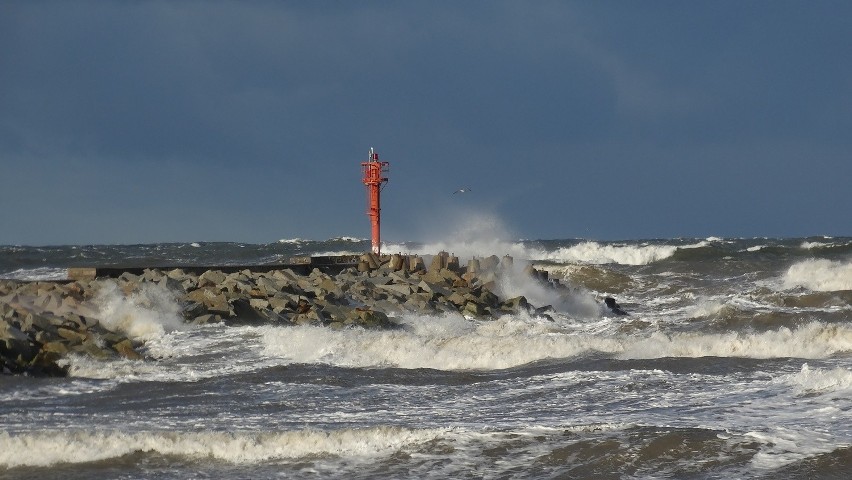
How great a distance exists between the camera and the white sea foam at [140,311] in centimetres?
1157

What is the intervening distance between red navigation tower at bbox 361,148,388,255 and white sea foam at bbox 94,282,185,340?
20.8ft

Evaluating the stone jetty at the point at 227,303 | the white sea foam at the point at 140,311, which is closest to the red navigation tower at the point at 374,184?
the stone jetty at the point at 227,303

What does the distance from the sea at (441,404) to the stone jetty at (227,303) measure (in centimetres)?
30

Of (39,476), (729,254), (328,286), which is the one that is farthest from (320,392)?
(729,254)

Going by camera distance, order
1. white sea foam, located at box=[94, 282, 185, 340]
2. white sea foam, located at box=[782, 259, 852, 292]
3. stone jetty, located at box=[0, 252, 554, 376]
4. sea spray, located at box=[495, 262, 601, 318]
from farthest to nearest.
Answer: white sea foam, located at box=[782, 259, 852, 292], sea spray, located at box=[495, 262, 601, 318], white sea foam, located at box=[94, 282, 185, 340], stone jetty, located at box=[0, 252, 554, 376]

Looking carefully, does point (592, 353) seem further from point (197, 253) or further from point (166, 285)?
point (197, 253)

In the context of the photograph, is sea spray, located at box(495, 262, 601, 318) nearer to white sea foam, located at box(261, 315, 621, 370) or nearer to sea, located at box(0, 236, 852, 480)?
sea, located at box(0, 236, 852, 480)

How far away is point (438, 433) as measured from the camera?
652 cm

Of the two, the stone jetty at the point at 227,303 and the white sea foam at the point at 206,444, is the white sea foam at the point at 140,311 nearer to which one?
the stone jetty at the point at 227,303

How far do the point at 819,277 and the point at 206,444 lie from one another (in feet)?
56.0

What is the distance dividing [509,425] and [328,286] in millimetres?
7939

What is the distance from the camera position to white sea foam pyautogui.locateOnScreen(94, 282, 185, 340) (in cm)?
1157

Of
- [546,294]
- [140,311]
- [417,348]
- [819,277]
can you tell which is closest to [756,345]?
[417,348]

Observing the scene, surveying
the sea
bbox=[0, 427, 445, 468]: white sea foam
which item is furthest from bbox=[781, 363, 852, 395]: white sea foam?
bbox=[0, 427, 445, 468]: white sea foam
